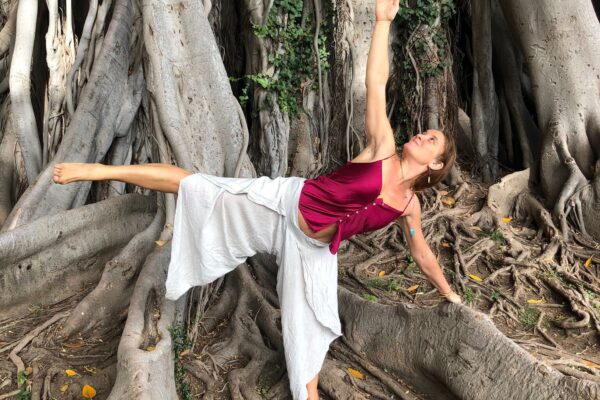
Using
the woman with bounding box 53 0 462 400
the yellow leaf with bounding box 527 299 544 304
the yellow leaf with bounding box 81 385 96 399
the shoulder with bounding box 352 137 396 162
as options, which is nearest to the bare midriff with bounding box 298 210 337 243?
the woman with bounding box 53 0 462 400

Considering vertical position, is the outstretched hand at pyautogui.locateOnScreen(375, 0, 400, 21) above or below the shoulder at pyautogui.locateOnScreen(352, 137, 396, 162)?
above

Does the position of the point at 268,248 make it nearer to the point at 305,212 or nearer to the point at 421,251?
the point at 305,212

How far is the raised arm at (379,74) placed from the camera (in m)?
2.04

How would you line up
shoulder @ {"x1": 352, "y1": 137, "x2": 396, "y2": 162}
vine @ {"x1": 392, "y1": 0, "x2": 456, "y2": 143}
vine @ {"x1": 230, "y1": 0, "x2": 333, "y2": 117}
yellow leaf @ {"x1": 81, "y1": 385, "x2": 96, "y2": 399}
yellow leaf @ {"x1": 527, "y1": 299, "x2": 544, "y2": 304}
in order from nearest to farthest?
shoulder @ {"x1": 352, "y1": 137, "x2": 396, "y2": 162}
yellow leaf @ {"x1": 81, "y1": 385, "x2": 96, "y2": 399}
yellow leaf @ {"x1": 527, "y1": 299, "x2": 544, "y2": 304}
vine @ {"x1": 230, "y1": 0, "x2": 333, "y2": 117}
vine @ {"x1": 392, "y1": 0, "x2": 456, "y2": 143}

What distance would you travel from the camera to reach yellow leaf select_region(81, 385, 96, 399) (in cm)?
241

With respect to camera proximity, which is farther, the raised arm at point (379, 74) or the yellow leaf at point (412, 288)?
the yellow leaf at point (412, 288)

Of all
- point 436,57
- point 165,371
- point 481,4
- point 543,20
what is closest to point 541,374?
point 165,371

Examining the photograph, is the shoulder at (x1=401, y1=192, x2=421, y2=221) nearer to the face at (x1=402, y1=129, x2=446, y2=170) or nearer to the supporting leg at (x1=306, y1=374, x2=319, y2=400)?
the face at (x1=402, y1=129, x2=446, y2=170)

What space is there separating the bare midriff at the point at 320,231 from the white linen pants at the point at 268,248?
20 mm

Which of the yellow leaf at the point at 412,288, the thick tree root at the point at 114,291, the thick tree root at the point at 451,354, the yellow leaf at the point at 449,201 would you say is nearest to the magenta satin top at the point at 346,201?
the thick tree root at the point at 451,354

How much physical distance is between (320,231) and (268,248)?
26 cm

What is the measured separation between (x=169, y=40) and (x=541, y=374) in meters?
2.41

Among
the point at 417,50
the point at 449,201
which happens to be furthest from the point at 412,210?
the point at 417,50

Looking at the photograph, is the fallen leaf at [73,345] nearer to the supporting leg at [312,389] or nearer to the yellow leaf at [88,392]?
the yellow leaf at [88,392]
